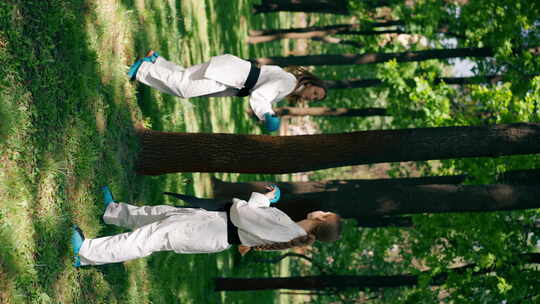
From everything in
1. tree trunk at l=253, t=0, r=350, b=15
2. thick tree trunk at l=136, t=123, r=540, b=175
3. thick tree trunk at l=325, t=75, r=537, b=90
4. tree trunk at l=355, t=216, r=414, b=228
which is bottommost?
tree trunk at l=355, t=216, r=414, b=228

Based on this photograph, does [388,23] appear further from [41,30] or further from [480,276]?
[41,30]

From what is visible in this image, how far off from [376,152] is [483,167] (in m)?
4.92

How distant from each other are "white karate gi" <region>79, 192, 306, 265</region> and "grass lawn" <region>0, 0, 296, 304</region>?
378 millimetres

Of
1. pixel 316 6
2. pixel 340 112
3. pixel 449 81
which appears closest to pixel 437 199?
pixel 449 81

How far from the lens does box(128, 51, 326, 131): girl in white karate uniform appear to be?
6867mm

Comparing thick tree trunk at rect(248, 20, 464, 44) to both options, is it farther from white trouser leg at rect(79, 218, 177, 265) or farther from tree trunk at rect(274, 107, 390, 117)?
white trouser leg at rect(79, 218, 177, 265)

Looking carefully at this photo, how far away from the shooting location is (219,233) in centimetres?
591

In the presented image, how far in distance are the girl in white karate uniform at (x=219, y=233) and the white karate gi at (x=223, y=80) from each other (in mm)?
1458

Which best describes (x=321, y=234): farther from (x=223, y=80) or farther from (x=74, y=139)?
(x=74, y=139)

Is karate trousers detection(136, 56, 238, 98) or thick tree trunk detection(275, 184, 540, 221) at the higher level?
karate trousers detection(136, 56, 238, 98)

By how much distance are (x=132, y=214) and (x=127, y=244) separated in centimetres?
74

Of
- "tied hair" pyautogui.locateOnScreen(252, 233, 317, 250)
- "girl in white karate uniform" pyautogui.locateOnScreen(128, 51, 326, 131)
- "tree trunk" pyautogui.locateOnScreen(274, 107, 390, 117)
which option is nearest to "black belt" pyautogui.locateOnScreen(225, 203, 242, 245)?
"tied hair" pyautogui.locateOnScreen(252, 233, 317, 250)

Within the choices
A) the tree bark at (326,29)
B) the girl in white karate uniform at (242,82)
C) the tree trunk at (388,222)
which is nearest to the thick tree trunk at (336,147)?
the girl in white karate uniform at (242,82)

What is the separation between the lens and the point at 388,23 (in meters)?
18.1
